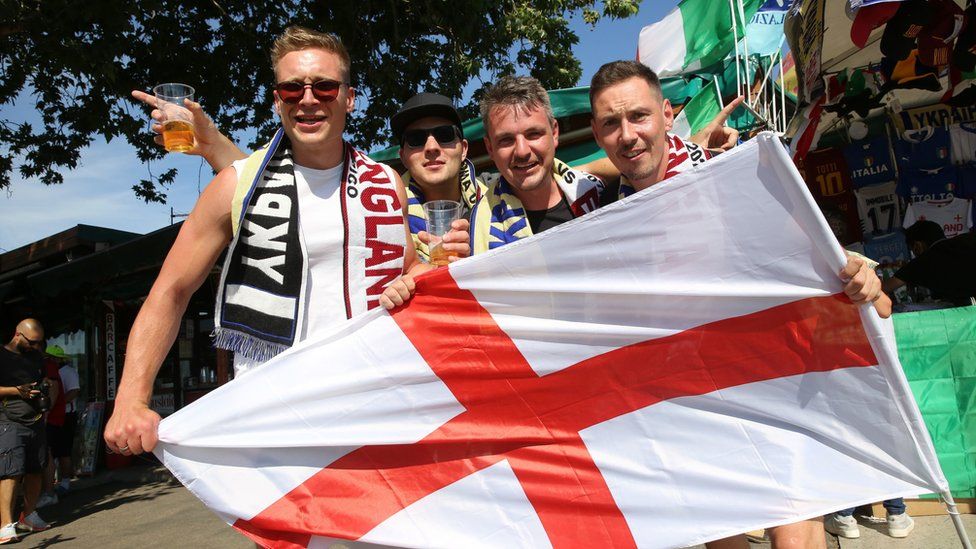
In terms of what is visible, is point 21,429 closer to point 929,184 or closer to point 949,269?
point 949,269

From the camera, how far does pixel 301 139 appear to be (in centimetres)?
226

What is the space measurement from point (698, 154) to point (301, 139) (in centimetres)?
156

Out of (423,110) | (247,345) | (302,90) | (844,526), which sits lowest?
(844,526)

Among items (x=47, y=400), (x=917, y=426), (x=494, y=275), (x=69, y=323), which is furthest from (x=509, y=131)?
(x=69, y=323)

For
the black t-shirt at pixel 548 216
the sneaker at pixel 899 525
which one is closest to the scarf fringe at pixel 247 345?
the black t-shirt at pixel 548 216

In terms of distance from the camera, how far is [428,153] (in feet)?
9.56

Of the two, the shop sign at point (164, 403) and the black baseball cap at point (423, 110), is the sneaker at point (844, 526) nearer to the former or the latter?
the black baseball cap at point (423, 110)

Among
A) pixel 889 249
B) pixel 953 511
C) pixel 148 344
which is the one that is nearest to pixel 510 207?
pixel 148 344

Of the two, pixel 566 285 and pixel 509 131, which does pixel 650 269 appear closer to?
pixel 566 285

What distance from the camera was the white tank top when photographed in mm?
2270

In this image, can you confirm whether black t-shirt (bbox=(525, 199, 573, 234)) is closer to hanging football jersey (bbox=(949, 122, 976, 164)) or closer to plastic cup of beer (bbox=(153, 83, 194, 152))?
plastic cup of beer (bbox=(153, 83, 194, 152))

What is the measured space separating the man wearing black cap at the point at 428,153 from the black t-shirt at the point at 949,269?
356cm

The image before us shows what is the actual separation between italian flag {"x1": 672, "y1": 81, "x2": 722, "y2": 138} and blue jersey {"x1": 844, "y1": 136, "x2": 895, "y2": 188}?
5.88 feet

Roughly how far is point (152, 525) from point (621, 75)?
6.43m
